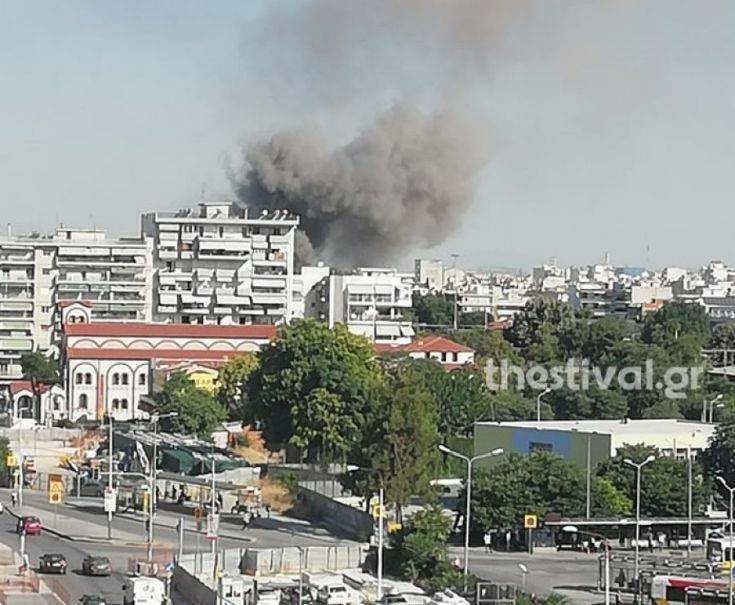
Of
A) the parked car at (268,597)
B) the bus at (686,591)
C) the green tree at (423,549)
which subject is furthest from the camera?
the green tree at (423,549)

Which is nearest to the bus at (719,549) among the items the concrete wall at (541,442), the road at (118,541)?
the concrete wall at (541,442)

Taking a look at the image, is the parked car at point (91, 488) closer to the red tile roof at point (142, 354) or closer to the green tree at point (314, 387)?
the green tree at point (314, 387)

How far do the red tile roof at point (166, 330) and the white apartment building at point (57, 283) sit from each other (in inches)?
352

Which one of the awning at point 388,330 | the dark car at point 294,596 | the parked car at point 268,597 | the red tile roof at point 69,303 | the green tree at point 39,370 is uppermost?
the red tile roof at point 69,303

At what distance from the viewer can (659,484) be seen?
1323 inches

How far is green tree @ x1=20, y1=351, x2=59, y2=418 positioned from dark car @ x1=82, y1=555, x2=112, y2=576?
34258mm

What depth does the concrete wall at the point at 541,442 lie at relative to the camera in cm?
3722

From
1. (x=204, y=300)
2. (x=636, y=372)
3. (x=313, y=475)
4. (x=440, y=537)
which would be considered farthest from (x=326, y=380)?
(x=204, y=300)

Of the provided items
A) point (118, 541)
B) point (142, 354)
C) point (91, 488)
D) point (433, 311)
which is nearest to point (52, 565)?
point (118, 541)

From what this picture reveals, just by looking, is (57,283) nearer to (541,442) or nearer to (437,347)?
(437,347)

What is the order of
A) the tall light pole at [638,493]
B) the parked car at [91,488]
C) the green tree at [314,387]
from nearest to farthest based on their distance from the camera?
the tall light pole at [638,493], the parked car at [91,488], the green tree at [314,387]

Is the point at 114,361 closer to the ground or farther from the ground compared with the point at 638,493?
farther from the ground

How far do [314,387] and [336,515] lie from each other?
6711 mm

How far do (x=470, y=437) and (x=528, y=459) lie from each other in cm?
1327
